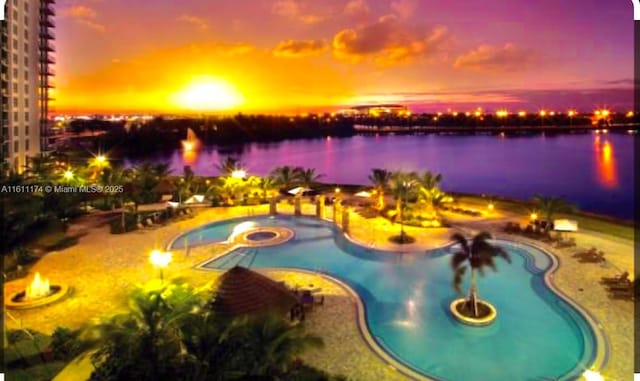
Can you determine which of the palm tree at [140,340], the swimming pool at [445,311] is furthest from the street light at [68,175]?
the palm tree at [140,340]

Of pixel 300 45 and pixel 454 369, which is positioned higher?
pixel 300 45

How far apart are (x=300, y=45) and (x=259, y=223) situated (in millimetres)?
23966

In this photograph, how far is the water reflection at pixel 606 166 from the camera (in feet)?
182

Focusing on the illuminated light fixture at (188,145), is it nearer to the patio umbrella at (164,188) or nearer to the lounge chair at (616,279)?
the patio umbrella at (164,188)

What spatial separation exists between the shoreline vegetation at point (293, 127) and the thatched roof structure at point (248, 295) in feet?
247

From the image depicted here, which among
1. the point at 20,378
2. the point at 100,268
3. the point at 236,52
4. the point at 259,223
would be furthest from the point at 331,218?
the point at 236,52

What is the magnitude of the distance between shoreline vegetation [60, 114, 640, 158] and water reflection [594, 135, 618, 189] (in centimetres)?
3336

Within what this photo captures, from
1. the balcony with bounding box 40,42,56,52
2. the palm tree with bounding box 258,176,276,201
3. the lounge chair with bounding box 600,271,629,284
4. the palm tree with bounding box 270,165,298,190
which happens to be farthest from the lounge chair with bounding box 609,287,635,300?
the balcony with bounding box 40,42,56,52

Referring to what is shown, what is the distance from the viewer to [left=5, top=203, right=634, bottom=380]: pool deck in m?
9.78

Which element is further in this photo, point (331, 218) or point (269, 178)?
point (269, 178)

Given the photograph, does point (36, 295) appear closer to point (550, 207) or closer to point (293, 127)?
point (550, 207)

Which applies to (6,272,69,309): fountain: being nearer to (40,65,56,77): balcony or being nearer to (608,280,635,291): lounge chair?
(608,280,635,291): lounge chair

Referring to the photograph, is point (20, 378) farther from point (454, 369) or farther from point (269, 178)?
point (269, 178)

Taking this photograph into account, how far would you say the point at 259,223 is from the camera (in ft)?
72.6
